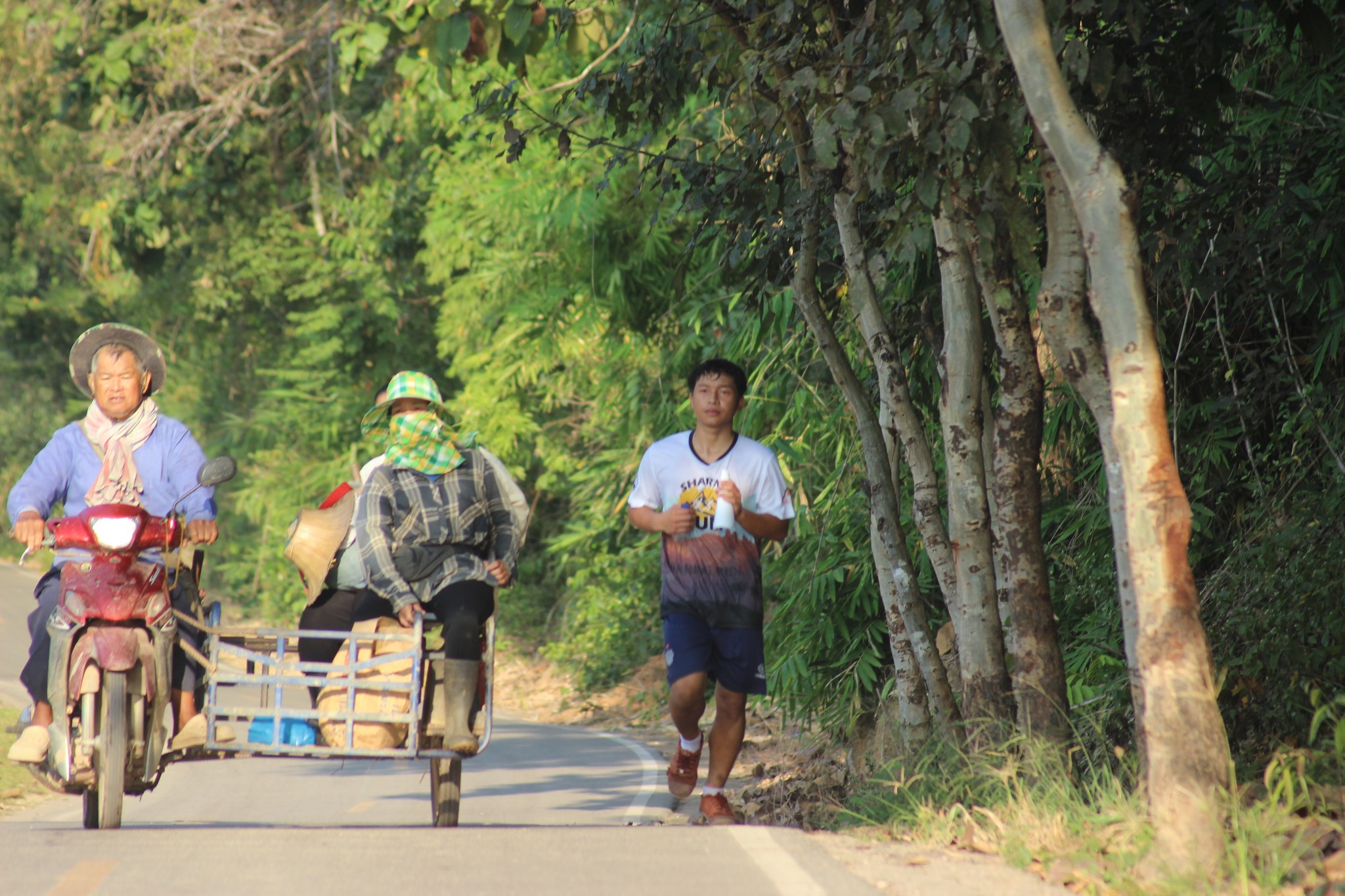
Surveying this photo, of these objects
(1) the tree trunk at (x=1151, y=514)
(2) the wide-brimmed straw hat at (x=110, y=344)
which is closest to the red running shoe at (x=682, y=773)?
(2) the wide-brimmed straw hat at (x=110, y=344)

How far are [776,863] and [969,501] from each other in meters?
2.22

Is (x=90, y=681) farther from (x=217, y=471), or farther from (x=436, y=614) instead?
(x=436, y=614)

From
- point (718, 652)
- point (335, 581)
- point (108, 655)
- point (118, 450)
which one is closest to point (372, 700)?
point (335, 581)

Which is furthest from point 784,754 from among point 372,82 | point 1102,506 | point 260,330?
point 260,330

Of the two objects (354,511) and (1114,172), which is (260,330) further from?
(1114,172)

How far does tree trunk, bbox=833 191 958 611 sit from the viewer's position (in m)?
7.22

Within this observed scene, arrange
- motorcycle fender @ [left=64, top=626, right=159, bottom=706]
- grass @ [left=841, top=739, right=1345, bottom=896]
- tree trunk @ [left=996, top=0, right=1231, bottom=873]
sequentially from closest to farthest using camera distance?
grass @ [left=841, top=739, right=1345, bottom=896] → tree trunk @ [left=996, top=0, right=1231, bottom=873] → motorcycle fender @ [left=64, top=626, right=159, bottom=706]

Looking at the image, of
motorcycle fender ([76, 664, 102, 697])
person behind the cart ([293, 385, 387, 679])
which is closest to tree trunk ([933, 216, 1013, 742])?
person behind the cart ([293, 385, 387, 679])

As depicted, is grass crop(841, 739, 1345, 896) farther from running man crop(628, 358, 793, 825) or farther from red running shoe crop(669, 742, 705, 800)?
red running shoe crop(669, 742, 705, 800)

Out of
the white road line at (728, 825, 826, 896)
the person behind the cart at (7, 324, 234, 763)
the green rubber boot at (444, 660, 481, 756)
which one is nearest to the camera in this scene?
the white road line at (728, 825, 826, 896)

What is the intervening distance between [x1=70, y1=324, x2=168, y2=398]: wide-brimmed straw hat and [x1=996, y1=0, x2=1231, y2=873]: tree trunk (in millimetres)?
4303

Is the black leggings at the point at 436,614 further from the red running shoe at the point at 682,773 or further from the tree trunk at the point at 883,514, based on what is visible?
the tree trunk at the point at 883,514

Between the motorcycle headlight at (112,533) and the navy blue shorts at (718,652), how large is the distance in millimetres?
2610

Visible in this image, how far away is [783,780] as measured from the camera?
957cm
